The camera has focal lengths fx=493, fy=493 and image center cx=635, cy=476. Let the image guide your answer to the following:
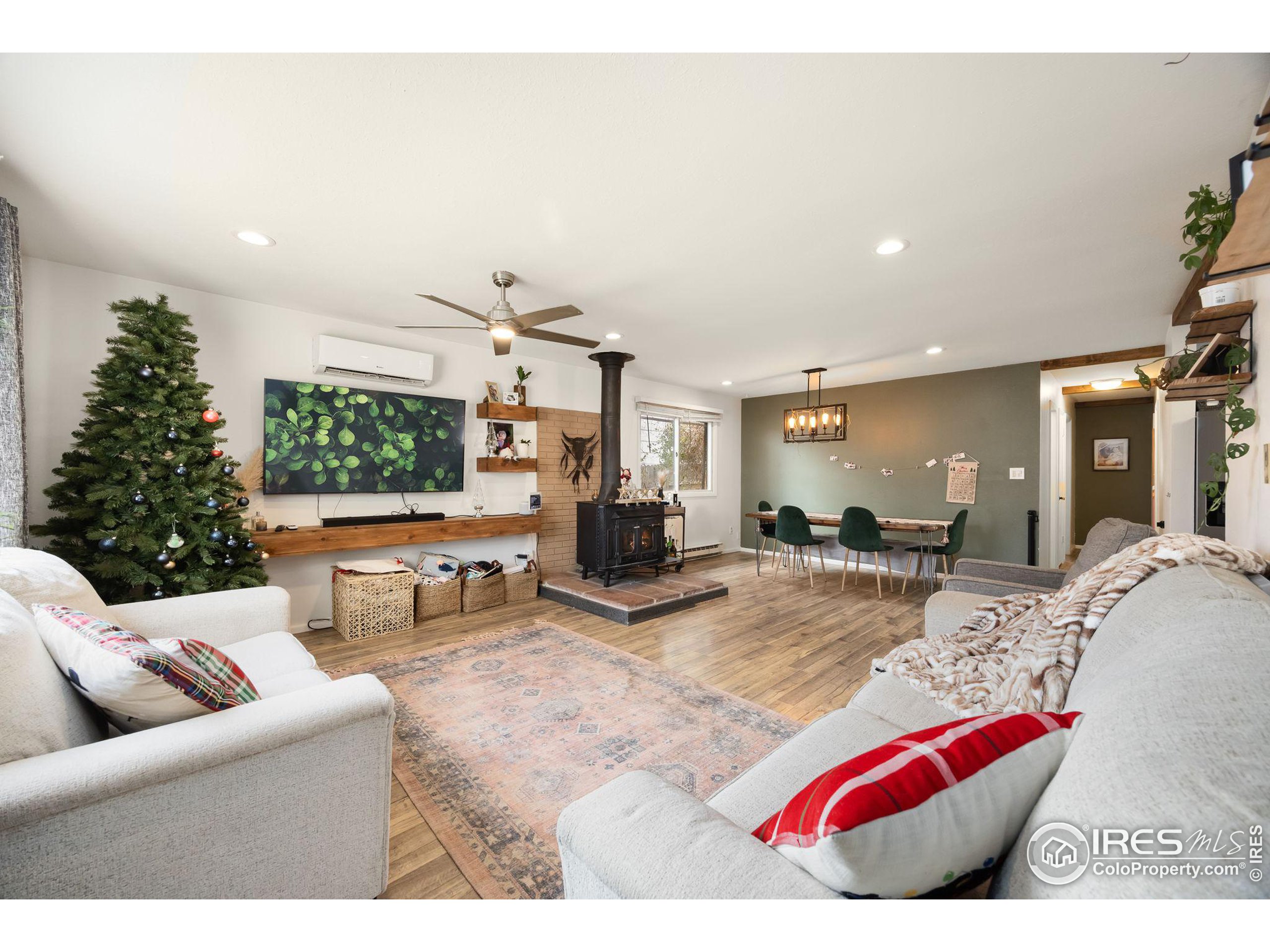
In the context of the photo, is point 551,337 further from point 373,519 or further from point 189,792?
point 189,792

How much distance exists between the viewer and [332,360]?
145 inches

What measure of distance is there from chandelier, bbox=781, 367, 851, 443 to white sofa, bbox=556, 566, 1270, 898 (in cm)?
442

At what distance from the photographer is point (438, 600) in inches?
157

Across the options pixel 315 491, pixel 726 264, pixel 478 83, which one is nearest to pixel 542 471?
pixel 315 491

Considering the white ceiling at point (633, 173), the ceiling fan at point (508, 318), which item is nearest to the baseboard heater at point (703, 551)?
the white ceiling at point (633, 173)

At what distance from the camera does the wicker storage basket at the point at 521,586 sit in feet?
14.9

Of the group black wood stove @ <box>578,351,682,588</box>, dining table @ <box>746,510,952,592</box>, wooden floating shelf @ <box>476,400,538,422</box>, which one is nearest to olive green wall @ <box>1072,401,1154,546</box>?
dining table @ <box>746,510,952,592</box>

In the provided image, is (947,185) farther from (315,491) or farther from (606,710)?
(315,491)

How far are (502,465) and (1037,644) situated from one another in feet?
13.6

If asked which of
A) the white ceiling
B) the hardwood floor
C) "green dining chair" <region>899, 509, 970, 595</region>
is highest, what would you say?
the white ceiling

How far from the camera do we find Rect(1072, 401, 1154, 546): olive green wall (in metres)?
7.05

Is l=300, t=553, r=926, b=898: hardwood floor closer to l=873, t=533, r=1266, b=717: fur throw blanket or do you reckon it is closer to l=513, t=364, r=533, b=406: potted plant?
l=873, t=533, r=1266, b=717: fur throw blanket

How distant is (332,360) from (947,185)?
391 centimetres

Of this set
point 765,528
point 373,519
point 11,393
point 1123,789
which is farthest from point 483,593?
point 1123,789
